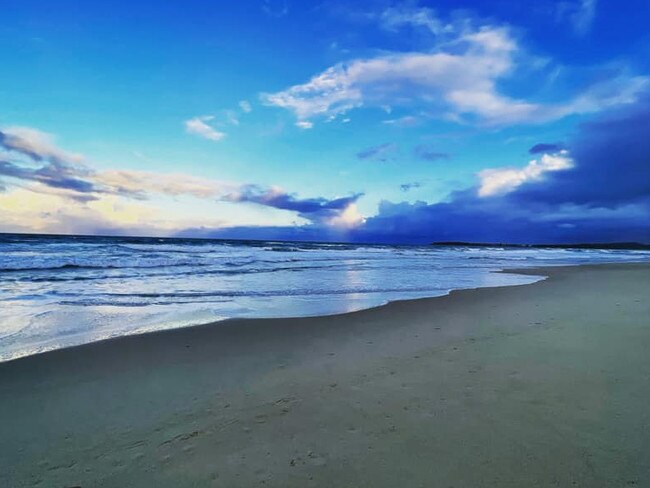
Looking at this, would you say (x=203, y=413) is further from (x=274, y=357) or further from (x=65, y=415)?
(x=274, y=357)

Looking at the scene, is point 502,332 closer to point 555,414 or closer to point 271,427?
point 555,414

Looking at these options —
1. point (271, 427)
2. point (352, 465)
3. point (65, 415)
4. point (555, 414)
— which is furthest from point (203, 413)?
point (555, 414)

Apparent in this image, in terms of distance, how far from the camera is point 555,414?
3.20 metres

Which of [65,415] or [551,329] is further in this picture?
[551,329]

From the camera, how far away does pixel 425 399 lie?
3.53 metres

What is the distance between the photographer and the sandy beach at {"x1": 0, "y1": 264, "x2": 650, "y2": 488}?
2521 mm

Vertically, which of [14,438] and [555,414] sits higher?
[555,414]

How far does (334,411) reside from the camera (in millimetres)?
3330

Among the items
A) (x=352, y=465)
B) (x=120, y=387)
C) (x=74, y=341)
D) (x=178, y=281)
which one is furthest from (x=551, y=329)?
(x=178, y=281)

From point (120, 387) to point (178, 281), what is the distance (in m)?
9.95

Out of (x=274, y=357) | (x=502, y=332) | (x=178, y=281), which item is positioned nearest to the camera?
(x=274, y=357)

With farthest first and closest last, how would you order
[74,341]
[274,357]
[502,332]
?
[502,332] → [74,341] → [274,357]

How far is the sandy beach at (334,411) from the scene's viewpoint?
99.3 inches

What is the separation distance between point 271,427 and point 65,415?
1904 millimetres
